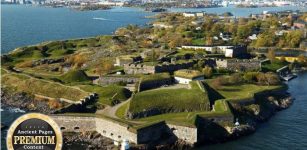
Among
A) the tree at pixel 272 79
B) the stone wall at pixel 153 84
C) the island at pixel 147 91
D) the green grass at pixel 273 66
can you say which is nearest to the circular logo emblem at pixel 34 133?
the island at pixel 147 91

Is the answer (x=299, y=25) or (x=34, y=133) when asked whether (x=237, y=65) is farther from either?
(x=299, y=25)

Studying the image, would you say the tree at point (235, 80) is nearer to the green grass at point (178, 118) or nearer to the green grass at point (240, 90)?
the green grass at point (240, 90)

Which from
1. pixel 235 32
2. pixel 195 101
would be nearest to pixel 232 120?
pixel 195 101

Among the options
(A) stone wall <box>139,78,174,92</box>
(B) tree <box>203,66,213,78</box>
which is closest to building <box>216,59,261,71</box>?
(B) tree <box>203,66,213,78</box>

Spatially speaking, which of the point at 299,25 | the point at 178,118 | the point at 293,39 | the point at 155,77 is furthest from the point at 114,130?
the point at 299,25

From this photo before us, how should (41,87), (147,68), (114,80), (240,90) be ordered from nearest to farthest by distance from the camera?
(240,90), (114,80), (41,87), (147,68)

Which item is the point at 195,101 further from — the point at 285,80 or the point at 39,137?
the point at 39,137
